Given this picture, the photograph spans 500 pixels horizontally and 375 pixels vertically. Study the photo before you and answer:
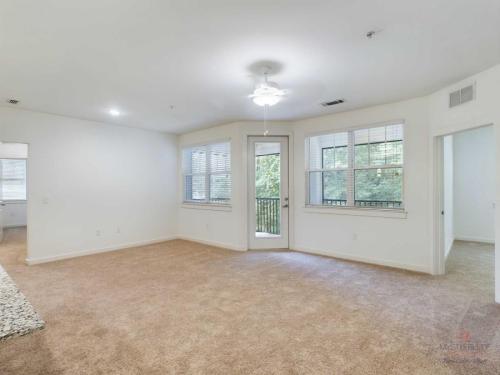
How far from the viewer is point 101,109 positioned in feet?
14.8

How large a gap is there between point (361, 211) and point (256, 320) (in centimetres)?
281

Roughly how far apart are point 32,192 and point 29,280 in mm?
1519

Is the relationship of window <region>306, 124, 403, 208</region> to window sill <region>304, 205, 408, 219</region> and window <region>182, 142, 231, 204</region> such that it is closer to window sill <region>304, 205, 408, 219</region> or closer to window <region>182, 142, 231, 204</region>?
window sill <region>304, 205, 408, 219</region>

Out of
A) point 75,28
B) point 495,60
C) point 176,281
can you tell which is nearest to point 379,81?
point 495,60

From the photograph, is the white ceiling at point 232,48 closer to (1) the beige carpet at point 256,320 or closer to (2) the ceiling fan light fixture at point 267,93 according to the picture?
(2) the ceiling fan light fixture at point 267,93

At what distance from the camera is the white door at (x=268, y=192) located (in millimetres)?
5504

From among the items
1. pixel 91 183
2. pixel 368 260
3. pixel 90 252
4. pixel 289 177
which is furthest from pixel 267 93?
pixel 90 252

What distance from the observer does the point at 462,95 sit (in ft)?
11.1

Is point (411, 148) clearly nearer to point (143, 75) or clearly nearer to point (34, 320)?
point (143, 75)

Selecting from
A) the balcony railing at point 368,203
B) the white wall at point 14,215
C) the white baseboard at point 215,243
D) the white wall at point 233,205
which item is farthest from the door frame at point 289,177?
the white wall at point 14,215

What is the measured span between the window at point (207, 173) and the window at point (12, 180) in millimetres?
5516

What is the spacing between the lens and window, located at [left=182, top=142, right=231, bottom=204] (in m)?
5.88

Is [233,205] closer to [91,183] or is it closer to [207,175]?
[207,175]

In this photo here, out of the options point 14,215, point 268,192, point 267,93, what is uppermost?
point 267,93
